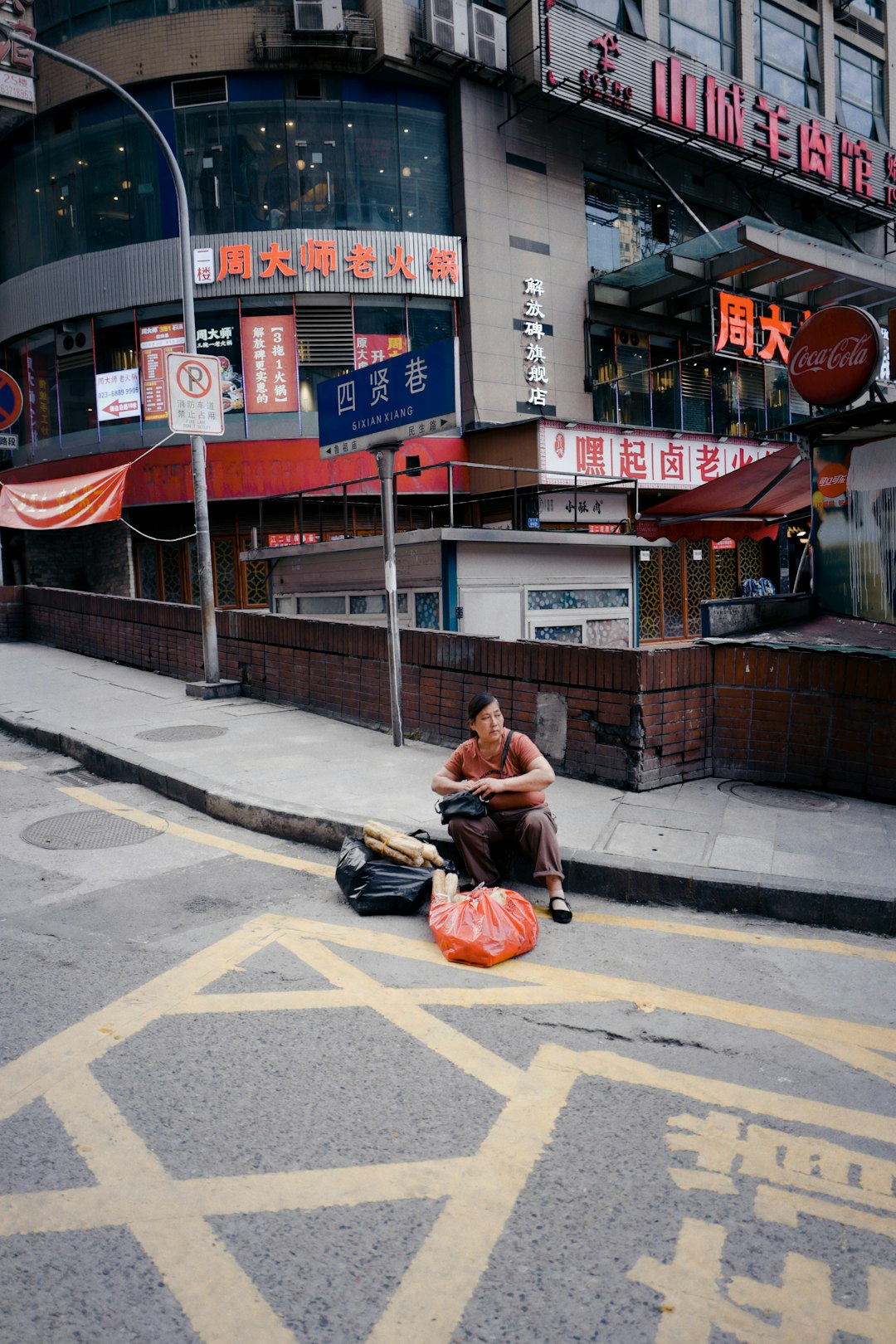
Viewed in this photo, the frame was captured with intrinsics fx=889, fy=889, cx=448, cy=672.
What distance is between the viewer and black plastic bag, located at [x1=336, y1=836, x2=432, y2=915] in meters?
4.78

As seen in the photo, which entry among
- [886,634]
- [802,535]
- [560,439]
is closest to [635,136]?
[560,439]

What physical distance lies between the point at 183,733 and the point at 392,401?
12.8 ft

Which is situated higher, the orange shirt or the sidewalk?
the orange shirt

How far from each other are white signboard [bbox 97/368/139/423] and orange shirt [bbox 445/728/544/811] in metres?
18.1

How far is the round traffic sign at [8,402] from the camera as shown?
1880cm

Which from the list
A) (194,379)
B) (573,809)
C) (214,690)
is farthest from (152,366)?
(573,809)

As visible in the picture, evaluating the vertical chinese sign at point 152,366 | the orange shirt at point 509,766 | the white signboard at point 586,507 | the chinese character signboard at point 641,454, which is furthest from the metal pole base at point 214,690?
the vertical chinese sign at point 152,366

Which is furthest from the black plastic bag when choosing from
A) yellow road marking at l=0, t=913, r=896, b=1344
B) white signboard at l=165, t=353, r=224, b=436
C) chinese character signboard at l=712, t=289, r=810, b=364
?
chinese character signboard at l=712, t=289, r=810, b=364

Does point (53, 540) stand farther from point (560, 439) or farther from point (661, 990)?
point (661, 990)

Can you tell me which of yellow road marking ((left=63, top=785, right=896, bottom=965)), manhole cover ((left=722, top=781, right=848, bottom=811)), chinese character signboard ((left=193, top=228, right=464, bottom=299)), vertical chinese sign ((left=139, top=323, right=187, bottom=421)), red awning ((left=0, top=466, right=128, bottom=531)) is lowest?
yellow road marking ((left=63, top=785, right=896, bottom=965))

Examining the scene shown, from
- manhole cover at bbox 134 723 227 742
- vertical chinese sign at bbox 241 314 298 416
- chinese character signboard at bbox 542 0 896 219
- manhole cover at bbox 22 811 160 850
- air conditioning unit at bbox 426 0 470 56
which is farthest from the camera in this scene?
chinese character signboard at bbox 542 0 896 219

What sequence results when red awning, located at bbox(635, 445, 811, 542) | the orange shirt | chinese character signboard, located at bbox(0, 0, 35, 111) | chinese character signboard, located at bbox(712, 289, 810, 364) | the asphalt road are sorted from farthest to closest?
chinese character signboard, located at bbox(712, 289, 810, 364) < chinese character signboard, located at bbox(0, 0, 35, 111) < red awning, located at bbox(635, 445, 811, 542) < the orange shirt < the asphalt road

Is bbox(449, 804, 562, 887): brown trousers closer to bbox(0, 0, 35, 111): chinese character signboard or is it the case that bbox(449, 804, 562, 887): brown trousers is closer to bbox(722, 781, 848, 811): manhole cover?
bbox(722, 781, 848, 811): manhole cover

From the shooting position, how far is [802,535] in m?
25.9
